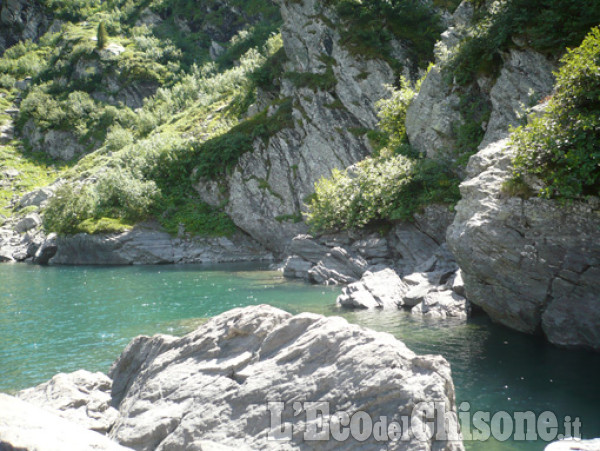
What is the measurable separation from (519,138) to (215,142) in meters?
43.3

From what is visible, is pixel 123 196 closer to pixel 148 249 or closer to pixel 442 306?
pixel 148 249

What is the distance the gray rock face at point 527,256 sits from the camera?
13.3 m

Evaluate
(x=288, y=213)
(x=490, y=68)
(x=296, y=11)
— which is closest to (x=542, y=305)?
(x=490, y=68)

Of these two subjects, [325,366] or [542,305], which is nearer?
[325,366]

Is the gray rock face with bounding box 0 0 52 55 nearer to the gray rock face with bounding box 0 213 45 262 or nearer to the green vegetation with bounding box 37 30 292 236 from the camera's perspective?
the green vegetation with bounding box 37 30 292 236

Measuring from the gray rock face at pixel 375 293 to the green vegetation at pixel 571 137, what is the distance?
32.0 ft

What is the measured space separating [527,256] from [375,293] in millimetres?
9071

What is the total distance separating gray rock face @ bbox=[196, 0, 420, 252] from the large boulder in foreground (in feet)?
120

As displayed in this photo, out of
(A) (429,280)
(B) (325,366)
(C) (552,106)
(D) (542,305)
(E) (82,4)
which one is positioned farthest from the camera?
(E) (82,4)

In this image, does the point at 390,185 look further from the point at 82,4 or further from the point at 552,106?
the point at 82,4

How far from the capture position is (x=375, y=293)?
22.5 metres

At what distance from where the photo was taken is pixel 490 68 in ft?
80.8

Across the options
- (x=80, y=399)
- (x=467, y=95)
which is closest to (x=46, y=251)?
(x=467, y=95)

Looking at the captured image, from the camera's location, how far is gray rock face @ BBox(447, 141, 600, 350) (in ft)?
43.8
